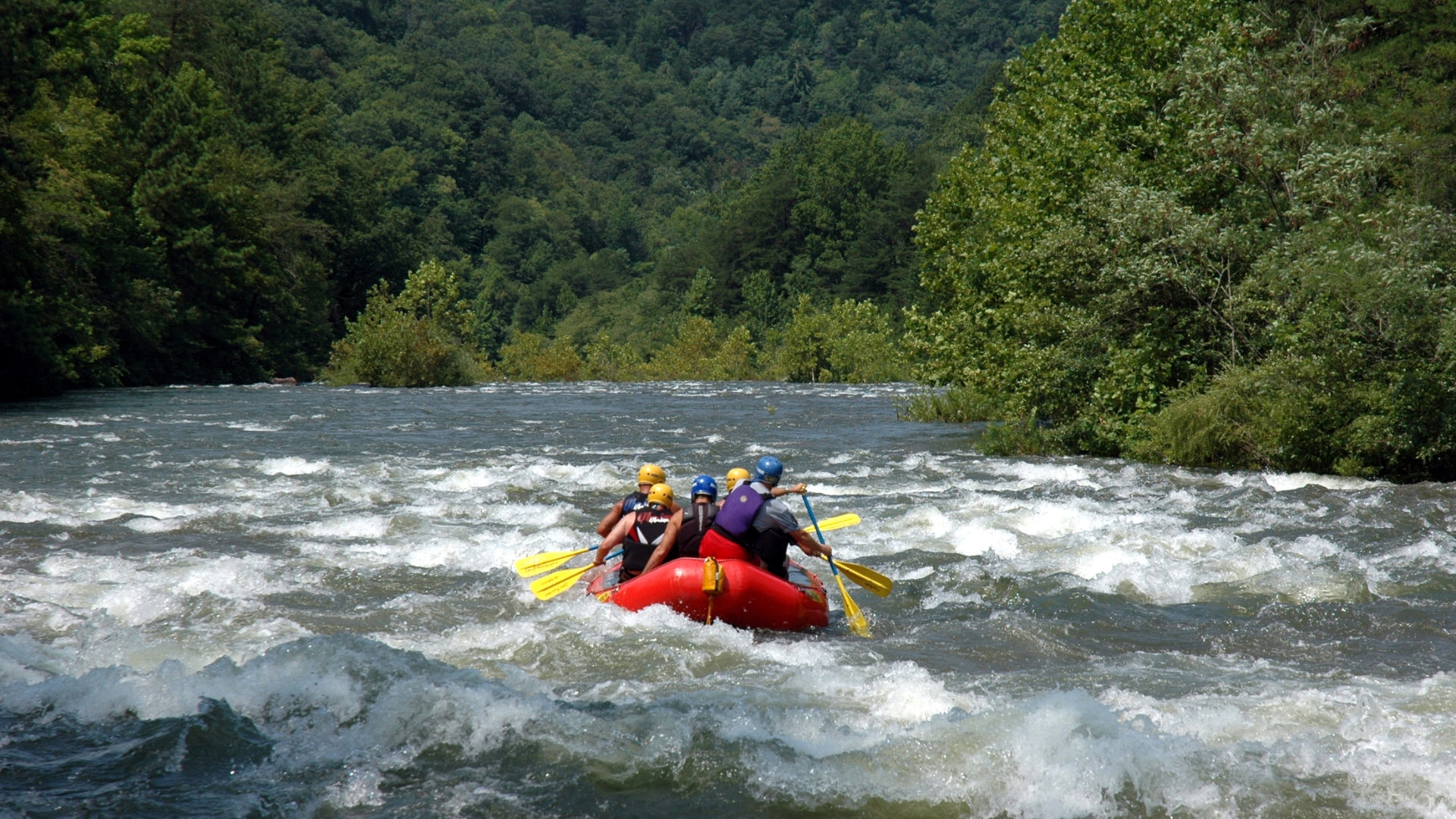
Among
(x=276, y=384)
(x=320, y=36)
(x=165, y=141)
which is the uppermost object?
(x=320, y=36)

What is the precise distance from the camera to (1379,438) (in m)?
14.5

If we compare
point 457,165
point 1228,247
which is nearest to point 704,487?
point 1228,247

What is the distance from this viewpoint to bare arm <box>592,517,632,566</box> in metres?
9.66

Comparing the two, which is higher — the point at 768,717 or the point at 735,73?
the point at 735,73

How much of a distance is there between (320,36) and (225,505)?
340 feet

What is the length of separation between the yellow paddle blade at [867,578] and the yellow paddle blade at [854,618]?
7.9 inches

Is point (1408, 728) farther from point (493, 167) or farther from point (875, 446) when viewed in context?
point (493, 167)

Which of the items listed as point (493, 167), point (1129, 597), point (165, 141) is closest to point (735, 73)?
point (493, 167)

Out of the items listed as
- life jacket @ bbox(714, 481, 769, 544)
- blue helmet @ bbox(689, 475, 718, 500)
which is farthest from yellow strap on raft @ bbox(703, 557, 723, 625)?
blue helmet @ bbox(689, 475, 718, 500)

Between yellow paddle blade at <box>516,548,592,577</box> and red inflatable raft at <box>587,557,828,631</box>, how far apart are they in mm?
1316

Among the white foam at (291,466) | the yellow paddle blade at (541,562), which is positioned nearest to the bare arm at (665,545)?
the yellow paddle blade at (541,562)

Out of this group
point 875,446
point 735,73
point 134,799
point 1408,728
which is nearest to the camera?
point 134,799

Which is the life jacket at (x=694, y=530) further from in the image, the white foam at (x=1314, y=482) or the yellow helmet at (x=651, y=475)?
the white foam at (x=1314, y=482)

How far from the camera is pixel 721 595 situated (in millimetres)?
8602
